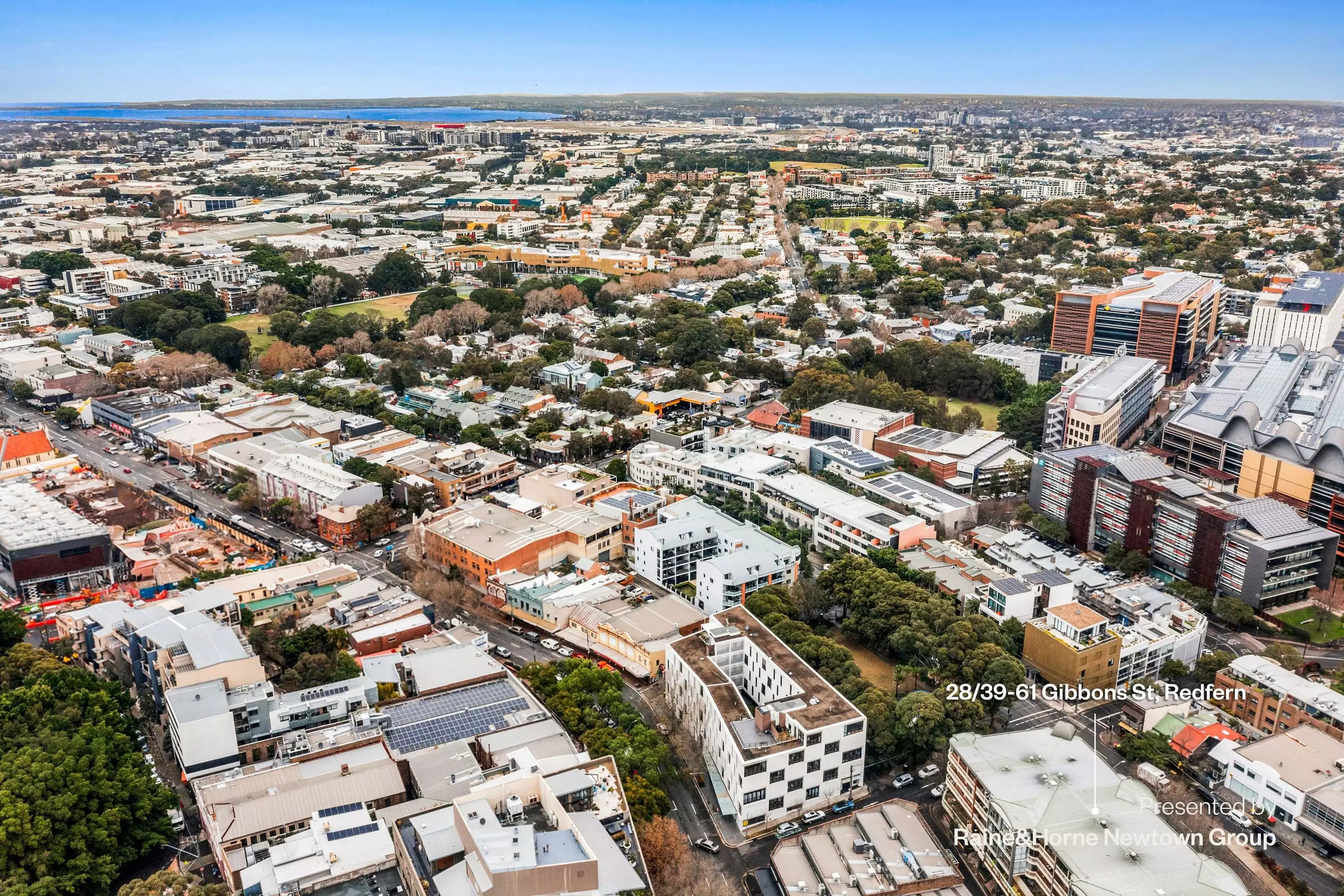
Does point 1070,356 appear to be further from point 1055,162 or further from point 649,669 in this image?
point 1055,162

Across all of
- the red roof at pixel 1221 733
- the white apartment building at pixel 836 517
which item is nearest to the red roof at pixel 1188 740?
the red roof at pixel 1221 733

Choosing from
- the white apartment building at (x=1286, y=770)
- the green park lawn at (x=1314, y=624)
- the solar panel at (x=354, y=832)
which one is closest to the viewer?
the solar panel at (x=354, y=832)

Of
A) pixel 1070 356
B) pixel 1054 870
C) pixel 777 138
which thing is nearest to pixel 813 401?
pixel 1070 356

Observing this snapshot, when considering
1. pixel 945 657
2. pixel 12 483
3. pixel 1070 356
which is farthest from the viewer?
pixel 1070 356

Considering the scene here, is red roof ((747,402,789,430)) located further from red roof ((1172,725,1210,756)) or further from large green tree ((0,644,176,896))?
large green tree ((0,644,176,896))

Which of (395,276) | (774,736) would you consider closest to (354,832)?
(774,736)

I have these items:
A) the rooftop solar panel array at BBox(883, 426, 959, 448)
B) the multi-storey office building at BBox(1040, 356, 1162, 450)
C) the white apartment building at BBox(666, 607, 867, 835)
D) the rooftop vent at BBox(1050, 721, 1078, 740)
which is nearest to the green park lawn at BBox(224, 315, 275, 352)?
the rooftop solar panel array at BBox(883, 426, 959, 448)

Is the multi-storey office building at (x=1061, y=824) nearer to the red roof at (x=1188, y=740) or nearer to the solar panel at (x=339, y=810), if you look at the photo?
the red roof at (x=1188, y=740)
